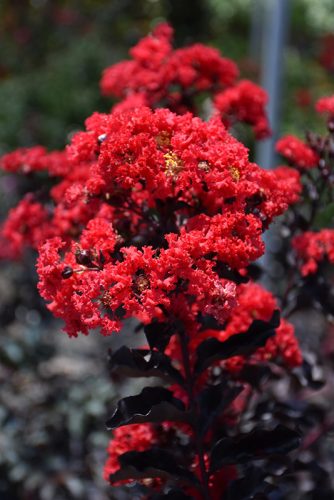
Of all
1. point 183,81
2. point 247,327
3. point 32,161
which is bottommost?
point 247,327

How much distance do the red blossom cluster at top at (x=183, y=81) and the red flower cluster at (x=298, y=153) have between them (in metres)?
0.19

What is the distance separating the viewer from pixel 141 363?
4.30 feet

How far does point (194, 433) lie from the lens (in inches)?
54.6

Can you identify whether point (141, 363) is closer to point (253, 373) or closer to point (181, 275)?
point (181, 275)

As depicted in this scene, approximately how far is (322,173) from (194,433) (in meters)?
0.72

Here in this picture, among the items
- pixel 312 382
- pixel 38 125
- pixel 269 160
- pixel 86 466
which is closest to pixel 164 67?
pixel 312 382

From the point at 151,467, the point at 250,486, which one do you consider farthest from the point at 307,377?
the point at 151,467

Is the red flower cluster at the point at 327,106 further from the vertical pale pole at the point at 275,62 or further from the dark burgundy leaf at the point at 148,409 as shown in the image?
the vertical pale pole at the point at 275,62

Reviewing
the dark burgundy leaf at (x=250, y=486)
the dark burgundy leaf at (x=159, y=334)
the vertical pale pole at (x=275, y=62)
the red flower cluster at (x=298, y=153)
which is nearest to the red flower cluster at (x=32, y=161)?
the red flower cluster at (x=298, y=153)

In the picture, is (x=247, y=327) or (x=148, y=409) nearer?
(x=148, y=409)

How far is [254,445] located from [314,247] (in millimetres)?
495

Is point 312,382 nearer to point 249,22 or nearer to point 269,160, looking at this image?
point 269,160

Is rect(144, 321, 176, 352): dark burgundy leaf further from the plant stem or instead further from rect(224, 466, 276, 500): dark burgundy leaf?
rect(224, 466, 276, 500): dark burgundy leaf

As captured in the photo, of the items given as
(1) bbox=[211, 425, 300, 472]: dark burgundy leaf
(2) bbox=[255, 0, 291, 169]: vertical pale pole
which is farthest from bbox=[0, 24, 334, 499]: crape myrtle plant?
(2) bbox=[255, 0, 291, 169]: vertical pale pole
